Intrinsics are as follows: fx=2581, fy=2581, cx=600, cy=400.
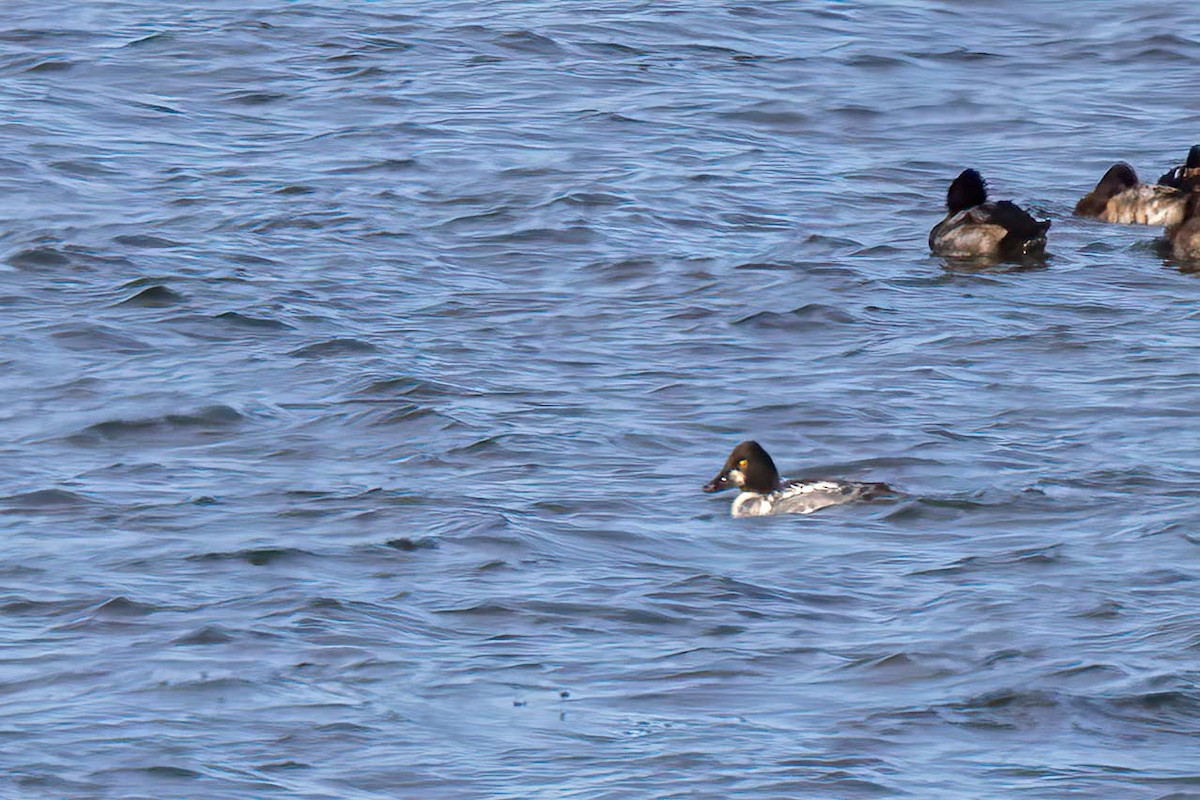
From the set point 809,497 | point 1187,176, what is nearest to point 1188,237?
point 1187,176

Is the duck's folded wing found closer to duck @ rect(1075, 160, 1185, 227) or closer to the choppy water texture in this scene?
duck @ rect(1075, 160, 1185, 227)

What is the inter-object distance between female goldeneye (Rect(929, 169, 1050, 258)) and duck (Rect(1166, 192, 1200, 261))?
87 cm

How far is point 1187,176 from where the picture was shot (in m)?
18.4

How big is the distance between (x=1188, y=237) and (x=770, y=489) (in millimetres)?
6116

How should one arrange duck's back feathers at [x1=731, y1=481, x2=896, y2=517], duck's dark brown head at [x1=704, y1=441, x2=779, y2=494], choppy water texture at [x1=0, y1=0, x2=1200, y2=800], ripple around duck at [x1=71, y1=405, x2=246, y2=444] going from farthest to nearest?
ripple around duck at [x1=71, y1=405, x2=246, y2=444], duck's dark brown head at [x1=704, y1=441, x2=779, y2=494], duck's back feathers at [x1=731, y1=481, x2=896, y2=517], choppy water texture at [x1=0, y1=0, x2=1200, y2=800]

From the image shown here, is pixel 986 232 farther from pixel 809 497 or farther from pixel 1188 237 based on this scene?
pixel 809 497

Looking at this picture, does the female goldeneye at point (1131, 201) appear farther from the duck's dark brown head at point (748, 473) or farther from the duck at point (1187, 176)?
the duck's dark brown head at point (748, 473)

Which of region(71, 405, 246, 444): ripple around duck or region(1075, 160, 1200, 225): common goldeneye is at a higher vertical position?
region(1075, 160, 1200, 225): common goldeneye

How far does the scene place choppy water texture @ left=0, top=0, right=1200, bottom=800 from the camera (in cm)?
919

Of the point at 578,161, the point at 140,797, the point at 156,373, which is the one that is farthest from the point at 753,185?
the point at 140,797

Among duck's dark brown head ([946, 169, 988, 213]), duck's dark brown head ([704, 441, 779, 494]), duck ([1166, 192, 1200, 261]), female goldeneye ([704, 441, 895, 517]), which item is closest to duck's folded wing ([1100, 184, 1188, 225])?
duck ([1166, 192, 1200, 261])

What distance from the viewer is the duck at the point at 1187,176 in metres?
18.2

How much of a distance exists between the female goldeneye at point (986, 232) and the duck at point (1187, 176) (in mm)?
1417

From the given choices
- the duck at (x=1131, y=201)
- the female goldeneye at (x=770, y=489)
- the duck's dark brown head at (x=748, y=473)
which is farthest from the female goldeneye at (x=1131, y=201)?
the duck's dark brown head at (x=748, y=473)
